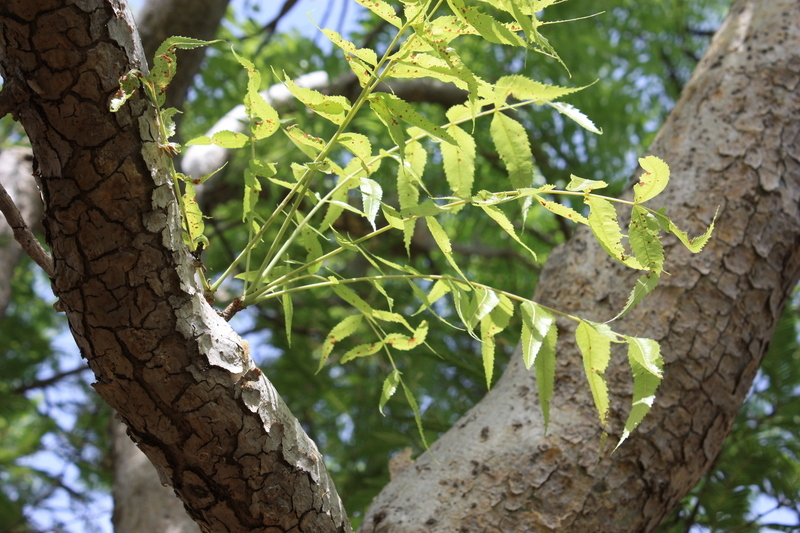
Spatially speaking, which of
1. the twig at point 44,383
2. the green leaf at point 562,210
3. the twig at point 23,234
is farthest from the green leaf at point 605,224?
the twig at point 44,383

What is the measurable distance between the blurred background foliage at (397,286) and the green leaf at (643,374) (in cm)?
87

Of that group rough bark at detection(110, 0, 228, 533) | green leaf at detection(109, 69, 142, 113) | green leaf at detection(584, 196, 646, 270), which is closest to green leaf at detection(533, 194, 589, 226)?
green leaf at detection(584, 196, 646, 270)

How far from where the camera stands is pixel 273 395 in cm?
86

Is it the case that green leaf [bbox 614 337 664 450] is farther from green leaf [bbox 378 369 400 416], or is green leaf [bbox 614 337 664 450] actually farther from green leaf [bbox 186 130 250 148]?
green leaf [bbox 186 130 250 148]

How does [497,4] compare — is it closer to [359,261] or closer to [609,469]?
[609,469]

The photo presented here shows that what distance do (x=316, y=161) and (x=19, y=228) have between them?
358 millimetres

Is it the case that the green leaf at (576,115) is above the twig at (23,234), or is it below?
below

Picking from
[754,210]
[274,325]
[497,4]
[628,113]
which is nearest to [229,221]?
[274,325]

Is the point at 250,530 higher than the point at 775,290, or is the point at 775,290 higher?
the point at 250,530

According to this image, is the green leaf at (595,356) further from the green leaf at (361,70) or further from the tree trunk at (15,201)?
the tree trunk at (15,201)

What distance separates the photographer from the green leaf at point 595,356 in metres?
0.86

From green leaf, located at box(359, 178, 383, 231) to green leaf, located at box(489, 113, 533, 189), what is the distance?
188mm

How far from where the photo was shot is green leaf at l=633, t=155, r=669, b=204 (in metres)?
0.74

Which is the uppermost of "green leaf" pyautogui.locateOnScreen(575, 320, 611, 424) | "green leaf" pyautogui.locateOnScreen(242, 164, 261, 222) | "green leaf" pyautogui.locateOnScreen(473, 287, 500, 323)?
"green leaf" pyautogui.locateOnScreen(242, 164, 261, 222)
